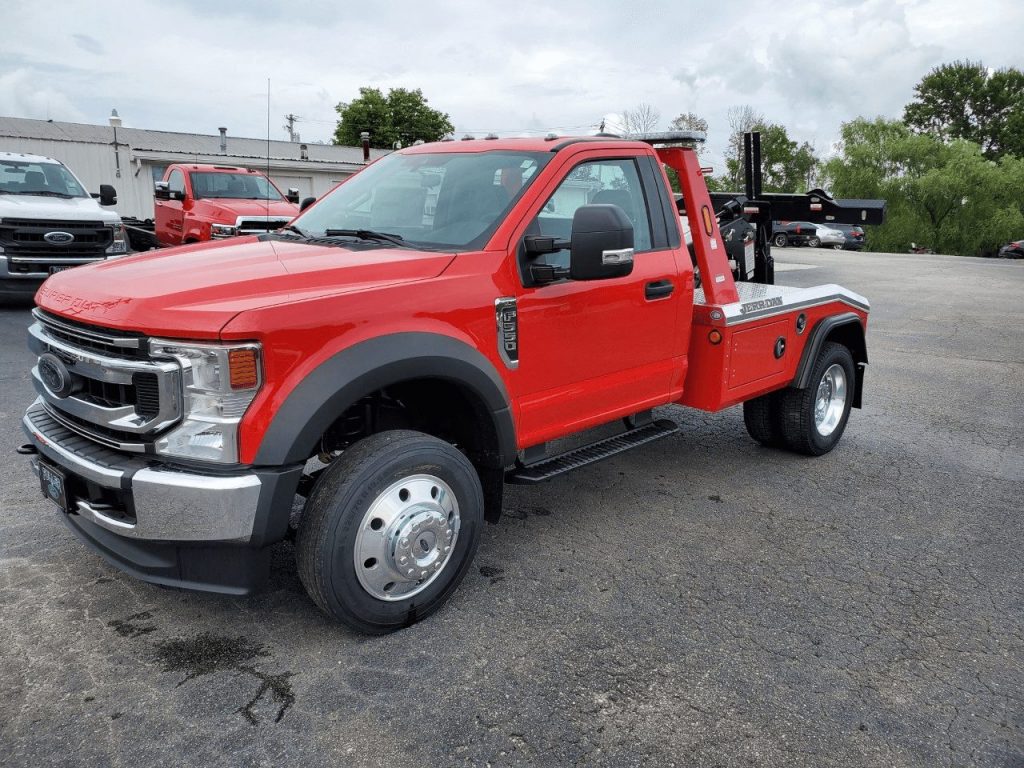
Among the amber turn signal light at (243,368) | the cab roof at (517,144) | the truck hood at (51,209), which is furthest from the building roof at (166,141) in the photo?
the amber turn signal light at (243,368)

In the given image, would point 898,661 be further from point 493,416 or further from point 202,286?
point 202,286

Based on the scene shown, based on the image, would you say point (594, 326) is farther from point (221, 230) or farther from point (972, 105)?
point (972, 105)

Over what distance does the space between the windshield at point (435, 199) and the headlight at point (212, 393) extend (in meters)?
1.17

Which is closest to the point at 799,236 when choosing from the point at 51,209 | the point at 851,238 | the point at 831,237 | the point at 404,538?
the point at 831,237

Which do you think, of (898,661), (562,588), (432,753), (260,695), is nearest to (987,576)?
(898,661)

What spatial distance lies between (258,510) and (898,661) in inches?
95.3

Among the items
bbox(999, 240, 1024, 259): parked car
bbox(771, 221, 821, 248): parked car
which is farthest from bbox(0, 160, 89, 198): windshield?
bbox(999, 240, 1024, 259): parked car

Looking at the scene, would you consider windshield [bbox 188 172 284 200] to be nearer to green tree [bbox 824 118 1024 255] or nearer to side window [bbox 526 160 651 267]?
side window [bbox 526 160 651 267]

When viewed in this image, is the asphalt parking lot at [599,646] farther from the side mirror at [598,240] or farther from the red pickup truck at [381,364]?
the side mirror at [598,240]

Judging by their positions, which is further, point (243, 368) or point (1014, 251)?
point (1014, 251)

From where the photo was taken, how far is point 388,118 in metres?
67.0

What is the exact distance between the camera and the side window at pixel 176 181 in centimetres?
1407

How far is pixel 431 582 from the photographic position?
3.28 meters

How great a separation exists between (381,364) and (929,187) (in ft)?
170
